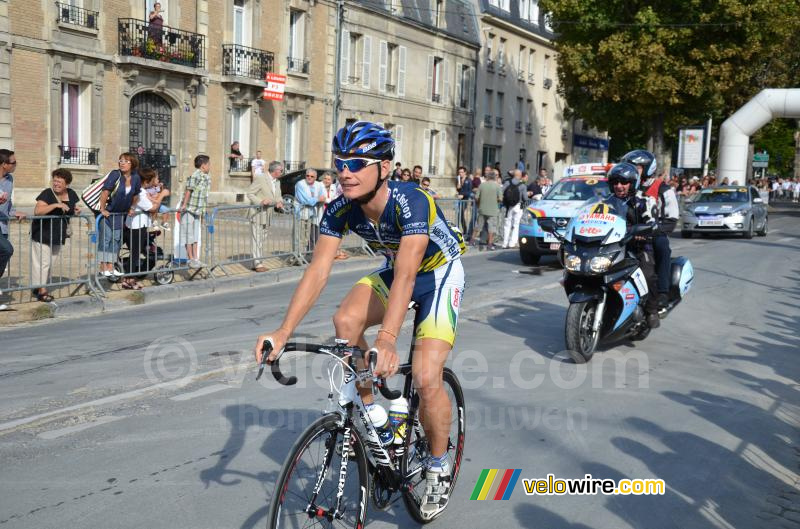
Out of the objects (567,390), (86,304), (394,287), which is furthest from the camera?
(86,304)

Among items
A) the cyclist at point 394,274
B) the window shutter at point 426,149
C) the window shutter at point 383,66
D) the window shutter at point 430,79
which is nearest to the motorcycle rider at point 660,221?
the cyclist at point 394,274

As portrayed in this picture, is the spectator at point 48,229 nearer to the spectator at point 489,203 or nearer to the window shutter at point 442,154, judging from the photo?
the spectator at point 489,203

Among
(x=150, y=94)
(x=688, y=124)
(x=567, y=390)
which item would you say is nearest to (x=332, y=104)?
(x=150, y=94)

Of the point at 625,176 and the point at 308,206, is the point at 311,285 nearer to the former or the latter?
the point at 625,176

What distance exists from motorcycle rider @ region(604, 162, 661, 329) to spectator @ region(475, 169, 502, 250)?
11.3m

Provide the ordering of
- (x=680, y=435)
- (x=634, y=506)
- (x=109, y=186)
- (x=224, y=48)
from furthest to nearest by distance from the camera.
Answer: (x=224, y=48) < (x=109, y=186) < (x=680, y=435) < (x=634, y=506)

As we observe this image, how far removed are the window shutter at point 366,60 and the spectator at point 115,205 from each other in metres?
27.6

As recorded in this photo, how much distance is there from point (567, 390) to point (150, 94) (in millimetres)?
24176

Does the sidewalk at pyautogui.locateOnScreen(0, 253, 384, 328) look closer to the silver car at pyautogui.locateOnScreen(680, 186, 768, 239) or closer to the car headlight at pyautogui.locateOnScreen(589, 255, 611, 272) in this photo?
the car headlight at pyautogui.locateOnScreen(589, 255, 611, 272)

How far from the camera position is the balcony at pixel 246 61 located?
31109 millimetres

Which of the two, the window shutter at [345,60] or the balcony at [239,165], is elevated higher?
the window shutter at [345,60]

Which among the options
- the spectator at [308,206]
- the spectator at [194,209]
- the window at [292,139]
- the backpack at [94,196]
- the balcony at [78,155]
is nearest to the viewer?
the backpack at [94,196]

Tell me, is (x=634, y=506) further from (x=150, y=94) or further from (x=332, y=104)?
(x=332, y=104)

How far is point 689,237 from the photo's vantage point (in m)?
25.4
